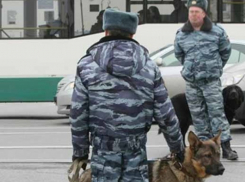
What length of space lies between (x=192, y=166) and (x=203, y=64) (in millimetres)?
3791

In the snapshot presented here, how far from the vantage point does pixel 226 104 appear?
33.5 feet

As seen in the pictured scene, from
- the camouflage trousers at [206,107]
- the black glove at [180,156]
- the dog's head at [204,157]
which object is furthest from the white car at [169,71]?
the black glove at [180,156]

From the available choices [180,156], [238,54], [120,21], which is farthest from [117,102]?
[238,54]

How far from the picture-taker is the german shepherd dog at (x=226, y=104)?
10.0m

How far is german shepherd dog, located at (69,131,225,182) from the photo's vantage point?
232 inches

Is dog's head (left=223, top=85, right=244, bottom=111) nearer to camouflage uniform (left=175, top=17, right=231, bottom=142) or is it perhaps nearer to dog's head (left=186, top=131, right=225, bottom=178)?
camouflage uniform (left=175, top=17, right=231, bottom=142)

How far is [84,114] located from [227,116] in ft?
17.3

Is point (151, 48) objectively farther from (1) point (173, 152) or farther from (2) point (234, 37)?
(1) point (173, 152)

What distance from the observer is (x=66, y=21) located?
59.7 feet

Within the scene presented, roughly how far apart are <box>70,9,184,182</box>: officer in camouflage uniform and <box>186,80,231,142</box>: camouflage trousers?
179 inches

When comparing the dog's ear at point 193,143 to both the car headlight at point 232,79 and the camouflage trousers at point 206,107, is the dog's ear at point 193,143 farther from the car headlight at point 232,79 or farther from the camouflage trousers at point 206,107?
the car headlight at point 232,79

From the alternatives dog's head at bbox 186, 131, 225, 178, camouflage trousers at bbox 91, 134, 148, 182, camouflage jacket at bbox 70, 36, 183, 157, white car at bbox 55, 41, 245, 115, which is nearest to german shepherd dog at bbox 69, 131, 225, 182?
dog's head at bbox 186, 131, 225, 178

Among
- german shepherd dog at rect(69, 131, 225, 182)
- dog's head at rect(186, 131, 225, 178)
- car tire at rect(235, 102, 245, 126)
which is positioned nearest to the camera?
german shepherd dog at rect(69, 131, 225, 182)

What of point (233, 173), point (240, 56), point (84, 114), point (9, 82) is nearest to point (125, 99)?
point (84, 114)
